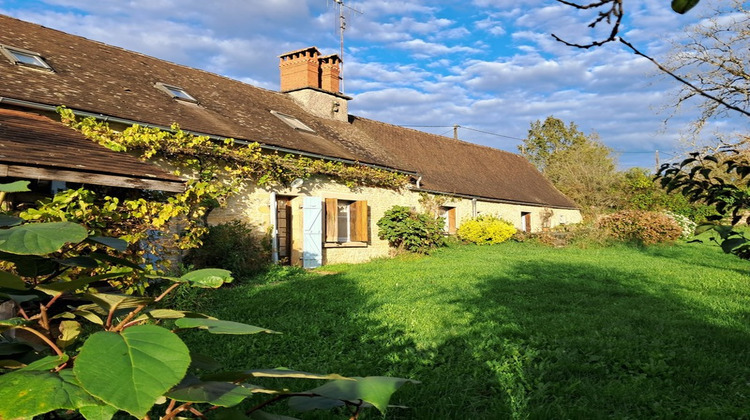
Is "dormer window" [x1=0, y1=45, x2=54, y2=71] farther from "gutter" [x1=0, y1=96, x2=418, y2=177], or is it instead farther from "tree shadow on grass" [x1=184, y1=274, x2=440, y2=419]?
"tree shadow on grass" [x1=184, y1=274, x2=440, y2=419]

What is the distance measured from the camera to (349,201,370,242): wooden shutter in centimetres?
1386

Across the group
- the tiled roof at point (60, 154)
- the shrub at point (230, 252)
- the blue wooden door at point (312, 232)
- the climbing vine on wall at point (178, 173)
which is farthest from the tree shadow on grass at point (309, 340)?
the blue wooden door at point (312, 232)

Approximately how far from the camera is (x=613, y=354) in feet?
15.4

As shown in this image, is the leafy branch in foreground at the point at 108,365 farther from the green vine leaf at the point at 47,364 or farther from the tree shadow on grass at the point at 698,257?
the tree shadow on grass at the point at 698,257

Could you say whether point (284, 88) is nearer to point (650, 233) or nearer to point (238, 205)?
point (238, 205)

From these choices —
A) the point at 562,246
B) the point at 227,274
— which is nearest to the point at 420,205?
the point at 562,246

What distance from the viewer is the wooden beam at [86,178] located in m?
6.09

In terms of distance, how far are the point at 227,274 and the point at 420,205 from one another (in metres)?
16.0

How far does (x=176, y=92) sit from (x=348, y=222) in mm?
5515

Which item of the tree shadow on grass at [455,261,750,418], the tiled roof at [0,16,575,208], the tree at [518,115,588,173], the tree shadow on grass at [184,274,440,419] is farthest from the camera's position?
the tree at [518,115,588,173]

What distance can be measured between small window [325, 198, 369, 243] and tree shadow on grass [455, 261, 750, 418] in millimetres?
5984

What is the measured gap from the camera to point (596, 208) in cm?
2959

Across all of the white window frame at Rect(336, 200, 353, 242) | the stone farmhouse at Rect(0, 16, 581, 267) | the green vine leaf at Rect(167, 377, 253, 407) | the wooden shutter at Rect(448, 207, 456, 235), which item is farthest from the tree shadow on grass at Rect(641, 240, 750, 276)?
the green vine leaf at Rect(167, 377, 253, 407)

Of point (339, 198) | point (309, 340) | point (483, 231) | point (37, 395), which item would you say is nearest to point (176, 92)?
point (339, 198)
